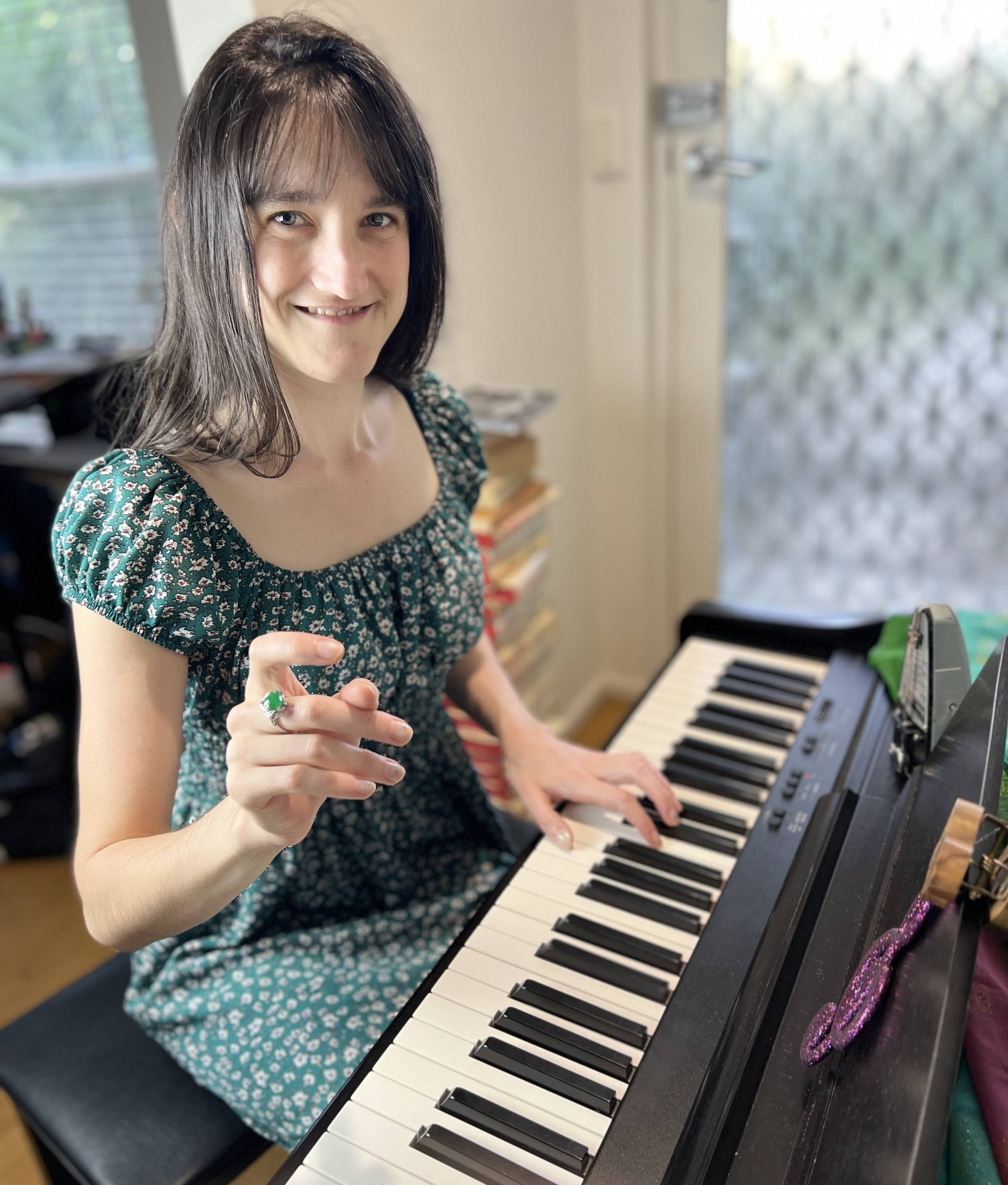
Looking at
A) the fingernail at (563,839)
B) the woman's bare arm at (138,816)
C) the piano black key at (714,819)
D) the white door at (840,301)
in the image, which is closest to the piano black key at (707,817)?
the piano black key at (714,819)

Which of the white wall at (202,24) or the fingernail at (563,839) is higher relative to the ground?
the white wall at (202,24)

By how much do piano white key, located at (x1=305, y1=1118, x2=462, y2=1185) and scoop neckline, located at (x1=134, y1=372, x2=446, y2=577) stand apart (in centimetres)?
53

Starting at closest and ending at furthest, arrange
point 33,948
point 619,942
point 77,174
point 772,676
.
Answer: point 619,942
point 772,676
point 33,948
point 77,174

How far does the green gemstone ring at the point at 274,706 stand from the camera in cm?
68

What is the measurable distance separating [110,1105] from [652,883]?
0.64 meters

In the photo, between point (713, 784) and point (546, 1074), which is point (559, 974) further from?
point (713, 784)

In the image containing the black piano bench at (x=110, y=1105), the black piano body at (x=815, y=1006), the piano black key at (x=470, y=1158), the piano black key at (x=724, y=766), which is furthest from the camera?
the piano black key at (x=724, y=766)

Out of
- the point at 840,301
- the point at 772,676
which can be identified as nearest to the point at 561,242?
A: the point at 840,301

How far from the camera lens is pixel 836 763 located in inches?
46.9

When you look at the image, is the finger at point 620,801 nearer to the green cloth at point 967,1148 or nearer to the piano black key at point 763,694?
the piano black key at point 763,694

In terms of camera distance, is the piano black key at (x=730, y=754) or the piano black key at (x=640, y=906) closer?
the piano black key at (x=640, y=906)

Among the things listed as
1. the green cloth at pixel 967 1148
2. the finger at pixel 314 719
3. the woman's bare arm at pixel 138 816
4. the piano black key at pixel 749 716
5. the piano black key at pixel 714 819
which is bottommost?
the piano black key at pixel 714 819

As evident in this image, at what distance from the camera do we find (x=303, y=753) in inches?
26.8

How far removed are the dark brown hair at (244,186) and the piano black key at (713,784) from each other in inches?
24.9
